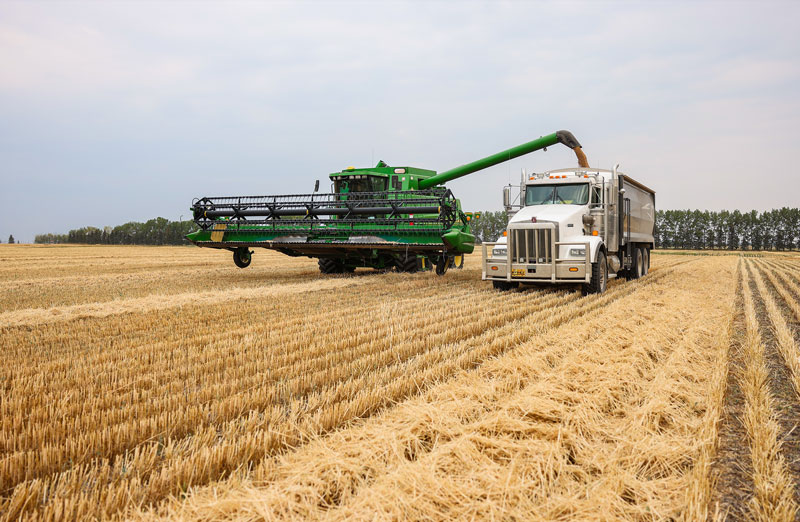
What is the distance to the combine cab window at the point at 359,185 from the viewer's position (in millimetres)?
15258

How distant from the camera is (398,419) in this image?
10.9ft

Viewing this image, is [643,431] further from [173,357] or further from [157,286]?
[157,286]

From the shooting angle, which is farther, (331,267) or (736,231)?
(736,231)

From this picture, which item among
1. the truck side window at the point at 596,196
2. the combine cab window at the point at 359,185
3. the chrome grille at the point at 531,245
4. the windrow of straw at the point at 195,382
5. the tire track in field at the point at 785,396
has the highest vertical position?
the combine cab window at the point at 359,185

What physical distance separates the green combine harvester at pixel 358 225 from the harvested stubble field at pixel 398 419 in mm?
6276

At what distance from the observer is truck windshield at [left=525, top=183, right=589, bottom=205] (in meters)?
11.5

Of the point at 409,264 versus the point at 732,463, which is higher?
the point at 409,264

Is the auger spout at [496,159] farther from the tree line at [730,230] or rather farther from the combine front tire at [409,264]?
the tree line at [730,230]

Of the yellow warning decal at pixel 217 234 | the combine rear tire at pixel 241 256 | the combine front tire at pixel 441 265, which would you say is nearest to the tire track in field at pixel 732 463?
the combine front tire at pixel 441 265

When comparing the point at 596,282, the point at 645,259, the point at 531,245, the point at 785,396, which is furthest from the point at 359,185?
the point at 785,396

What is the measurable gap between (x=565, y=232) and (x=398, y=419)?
815 cm

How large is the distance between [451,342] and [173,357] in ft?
8.90

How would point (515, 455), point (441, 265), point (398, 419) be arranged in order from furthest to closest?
point (441, 265)
point (398, 419)
point (515, 455)

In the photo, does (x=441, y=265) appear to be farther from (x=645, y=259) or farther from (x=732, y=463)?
(x=732, y=463)
